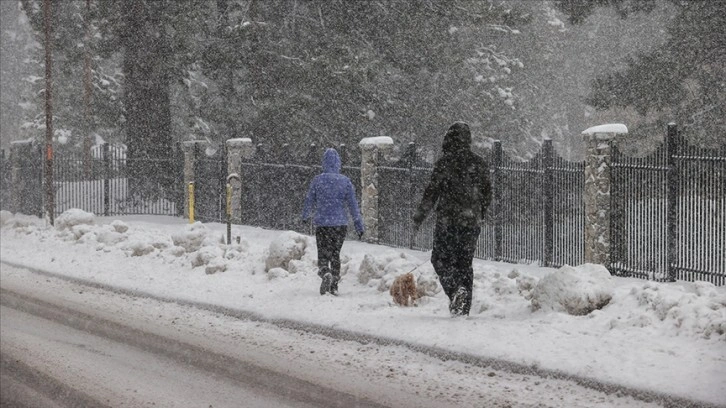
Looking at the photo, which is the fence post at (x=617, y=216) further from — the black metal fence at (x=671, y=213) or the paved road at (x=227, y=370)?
the paved road at (x=227, y=370)

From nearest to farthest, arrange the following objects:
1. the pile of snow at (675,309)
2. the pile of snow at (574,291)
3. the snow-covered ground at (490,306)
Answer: the snow-covered ground at (490,306) < the pile of snow at (675,309) < the pile of snow at (574,291)

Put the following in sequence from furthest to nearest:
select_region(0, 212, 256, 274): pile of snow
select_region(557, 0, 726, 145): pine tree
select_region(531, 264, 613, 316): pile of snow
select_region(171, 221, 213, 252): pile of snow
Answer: select_region(557, 0, 726, 145): pine tree → select_region(171, 221, 213, 252): pile of snow → select_region(0, 212, 256, 274): pile of snow → select_region(531, 264, 613, 316): pile of snow

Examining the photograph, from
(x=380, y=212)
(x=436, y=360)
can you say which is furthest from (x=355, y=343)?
(x=380, y=212)

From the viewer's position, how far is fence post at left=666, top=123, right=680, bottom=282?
43.0 ft

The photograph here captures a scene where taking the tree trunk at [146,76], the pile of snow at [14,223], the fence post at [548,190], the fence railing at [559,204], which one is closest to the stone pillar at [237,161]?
the fence railing at [559,204]

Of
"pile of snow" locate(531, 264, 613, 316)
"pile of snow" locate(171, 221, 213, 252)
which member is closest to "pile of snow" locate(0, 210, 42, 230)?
"pile of snow" locate(171, 221, 213, 252)

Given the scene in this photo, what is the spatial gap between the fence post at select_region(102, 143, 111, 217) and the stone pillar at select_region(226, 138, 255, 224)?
216 inches

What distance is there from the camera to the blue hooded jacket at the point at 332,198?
1208cm

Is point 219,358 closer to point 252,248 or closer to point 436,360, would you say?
point 436,360

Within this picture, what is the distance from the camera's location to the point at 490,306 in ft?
35.3

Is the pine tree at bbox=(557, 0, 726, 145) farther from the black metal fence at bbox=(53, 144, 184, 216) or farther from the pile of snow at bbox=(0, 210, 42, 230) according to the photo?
the pile of snow at bbox=(0, 210, 42, 230)

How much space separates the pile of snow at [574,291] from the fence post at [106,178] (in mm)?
19197

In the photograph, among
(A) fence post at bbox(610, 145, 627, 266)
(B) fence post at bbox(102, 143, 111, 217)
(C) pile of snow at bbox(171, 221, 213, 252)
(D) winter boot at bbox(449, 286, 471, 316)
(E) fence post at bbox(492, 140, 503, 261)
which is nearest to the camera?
(D) winter boot at bbox(449, 286, 471, 316)

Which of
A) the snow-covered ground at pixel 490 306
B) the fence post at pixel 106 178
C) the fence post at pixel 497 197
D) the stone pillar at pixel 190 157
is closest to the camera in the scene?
the snow-covered ground at pixel 490 306
